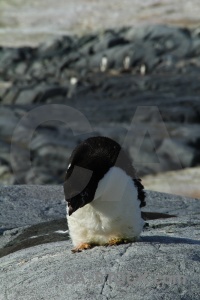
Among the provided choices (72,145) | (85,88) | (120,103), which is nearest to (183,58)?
(85,88)

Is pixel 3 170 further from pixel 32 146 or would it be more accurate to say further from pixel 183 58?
pixel 183 58

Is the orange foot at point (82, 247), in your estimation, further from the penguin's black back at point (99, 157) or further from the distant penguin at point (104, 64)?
the distant penguin at point (104, 64)

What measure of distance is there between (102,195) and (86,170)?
0.15m

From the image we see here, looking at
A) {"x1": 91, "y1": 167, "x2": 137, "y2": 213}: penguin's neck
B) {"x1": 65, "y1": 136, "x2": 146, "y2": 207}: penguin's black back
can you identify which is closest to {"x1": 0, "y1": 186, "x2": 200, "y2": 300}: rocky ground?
{"x1": 91, "y1": 167, "x2": 137, "y2": 213}: penguin's neck

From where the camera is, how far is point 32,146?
15.3 meters

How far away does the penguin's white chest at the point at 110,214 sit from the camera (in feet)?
13.8

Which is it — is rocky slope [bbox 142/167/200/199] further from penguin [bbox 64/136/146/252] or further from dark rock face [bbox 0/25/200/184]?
penguin [bbox 64/136/146/252]

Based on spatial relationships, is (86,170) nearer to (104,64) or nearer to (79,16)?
(104,64)

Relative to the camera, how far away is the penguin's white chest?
165 inches

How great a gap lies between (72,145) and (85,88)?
7.15 meters

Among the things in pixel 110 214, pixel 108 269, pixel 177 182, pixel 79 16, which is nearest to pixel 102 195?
pixel 110 214

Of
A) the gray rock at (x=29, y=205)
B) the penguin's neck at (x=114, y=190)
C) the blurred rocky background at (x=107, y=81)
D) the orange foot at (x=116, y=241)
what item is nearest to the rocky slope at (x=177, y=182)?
the blurred rocky background at (x=107, y=81)

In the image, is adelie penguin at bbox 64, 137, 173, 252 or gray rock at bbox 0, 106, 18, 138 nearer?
adelie penguin at bbox 64, 137, 173, 252

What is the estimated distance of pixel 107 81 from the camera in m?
22.7
